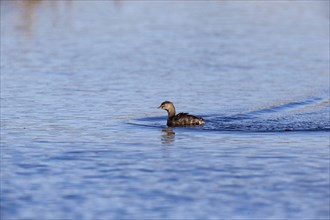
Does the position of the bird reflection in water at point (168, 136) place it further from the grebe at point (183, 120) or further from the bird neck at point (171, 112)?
the bird neck at point (171, 112)

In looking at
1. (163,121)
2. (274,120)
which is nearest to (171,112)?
(163,121)

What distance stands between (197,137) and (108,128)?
1.77 meters

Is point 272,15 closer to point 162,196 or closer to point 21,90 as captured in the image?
point 21,90

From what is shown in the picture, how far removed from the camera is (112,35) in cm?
3656

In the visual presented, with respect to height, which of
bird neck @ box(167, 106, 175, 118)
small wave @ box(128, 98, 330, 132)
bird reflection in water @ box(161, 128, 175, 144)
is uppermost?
bird neck @ box(167, 106, 175, 118)

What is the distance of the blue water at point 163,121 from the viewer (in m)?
12.9

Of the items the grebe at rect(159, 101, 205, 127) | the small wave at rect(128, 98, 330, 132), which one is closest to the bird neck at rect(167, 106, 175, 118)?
the grebe at rect(159, 101, 205, 127)

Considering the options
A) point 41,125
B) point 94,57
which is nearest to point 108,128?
point 41,125

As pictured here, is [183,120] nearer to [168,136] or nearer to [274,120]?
[168,136]

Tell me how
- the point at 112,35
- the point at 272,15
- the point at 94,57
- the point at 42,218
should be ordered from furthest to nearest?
the point at 272,15
the point at 112,35
the point at 94,57
the point at 42,218

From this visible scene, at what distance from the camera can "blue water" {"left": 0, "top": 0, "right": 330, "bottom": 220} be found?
Answer: 12.9 metres

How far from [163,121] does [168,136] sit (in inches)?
89.2

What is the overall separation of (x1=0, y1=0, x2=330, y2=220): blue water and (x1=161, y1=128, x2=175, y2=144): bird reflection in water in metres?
0.05

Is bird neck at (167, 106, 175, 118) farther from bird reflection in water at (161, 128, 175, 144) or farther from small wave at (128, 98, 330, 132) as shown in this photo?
bird reflection in water at (161, 128, 175, 144)
